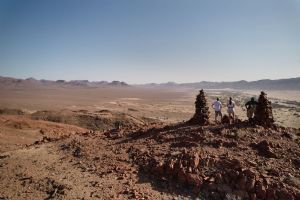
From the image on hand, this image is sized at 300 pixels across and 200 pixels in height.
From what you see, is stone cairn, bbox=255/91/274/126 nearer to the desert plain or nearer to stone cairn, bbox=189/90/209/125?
the desert plain

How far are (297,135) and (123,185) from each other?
823 centimetres

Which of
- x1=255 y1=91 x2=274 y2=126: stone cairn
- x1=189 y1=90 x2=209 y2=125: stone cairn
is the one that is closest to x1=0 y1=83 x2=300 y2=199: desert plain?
x1=255 y1=91 x2=274 y2=126: stone cairn

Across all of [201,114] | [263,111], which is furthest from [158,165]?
[263,111]

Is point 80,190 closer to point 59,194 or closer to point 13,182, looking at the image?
point 59,194

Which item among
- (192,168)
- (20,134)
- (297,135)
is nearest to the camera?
(192,168)

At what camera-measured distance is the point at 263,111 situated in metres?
A: 14.0

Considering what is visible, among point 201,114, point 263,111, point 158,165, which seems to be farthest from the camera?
point 201,114

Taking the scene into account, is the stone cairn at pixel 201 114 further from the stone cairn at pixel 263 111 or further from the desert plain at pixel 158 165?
the stone cairn at pixel 263 111

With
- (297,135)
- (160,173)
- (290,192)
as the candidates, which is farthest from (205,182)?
(297,135)

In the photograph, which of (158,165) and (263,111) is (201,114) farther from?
(158,165)

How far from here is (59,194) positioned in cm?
965

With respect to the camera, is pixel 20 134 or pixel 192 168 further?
pixel 20 134

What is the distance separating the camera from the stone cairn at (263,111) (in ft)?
45.9

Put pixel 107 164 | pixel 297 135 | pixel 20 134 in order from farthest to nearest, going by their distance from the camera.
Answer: pixel 20 134 < pixel 297 135 < pixel 107 164
